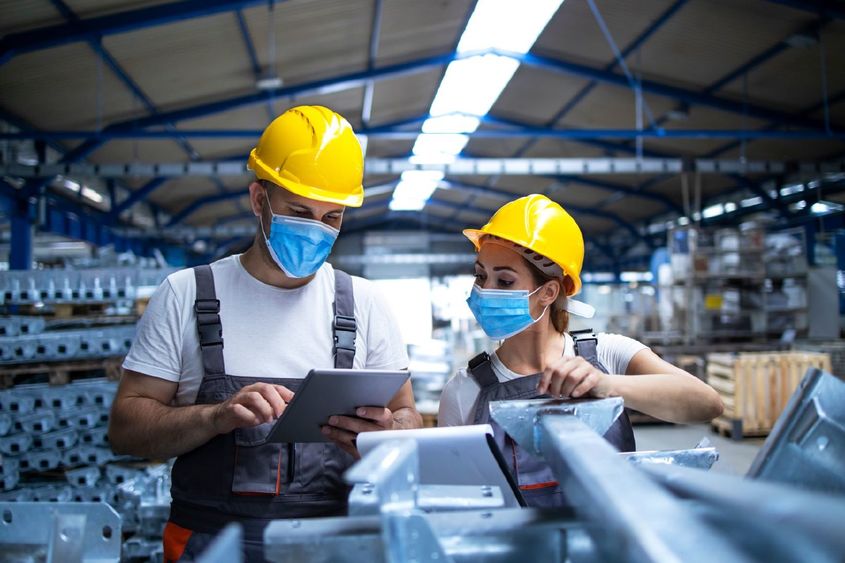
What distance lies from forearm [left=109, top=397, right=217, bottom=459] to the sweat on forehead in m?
1.16

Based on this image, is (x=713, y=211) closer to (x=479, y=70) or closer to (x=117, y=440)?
(x=479, y=70)

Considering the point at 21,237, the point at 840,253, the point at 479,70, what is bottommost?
the point at 840,253

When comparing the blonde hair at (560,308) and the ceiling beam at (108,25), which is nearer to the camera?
the blonde hair at (560,308)

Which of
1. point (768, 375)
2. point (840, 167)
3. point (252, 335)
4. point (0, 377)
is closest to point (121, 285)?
point (0, 377)

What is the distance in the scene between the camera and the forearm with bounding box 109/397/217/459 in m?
1.73

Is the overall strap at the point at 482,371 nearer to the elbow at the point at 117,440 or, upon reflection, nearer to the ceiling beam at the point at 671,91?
the elbow at the point at 117,440

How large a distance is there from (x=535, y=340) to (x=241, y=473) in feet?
3.70

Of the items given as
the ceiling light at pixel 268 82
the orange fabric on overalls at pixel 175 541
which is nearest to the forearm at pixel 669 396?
the orange fabric on overalls at pixel 175 541

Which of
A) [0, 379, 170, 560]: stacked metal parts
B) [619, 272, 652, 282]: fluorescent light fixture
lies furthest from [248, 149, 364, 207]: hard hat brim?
[619, 272, 652, 282]: fluorescent light fixture

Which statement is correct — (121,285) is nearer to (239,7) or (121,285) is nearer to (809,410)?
(239,7)

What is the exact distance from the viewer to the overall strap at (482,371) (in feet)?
7.04

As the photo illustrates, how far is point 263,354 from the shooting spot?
1.91 m

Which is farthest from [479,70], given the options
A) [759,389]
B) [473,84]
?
[759,389]

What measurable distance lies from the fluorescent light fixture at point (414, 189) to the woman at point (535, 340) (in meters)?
12.9
